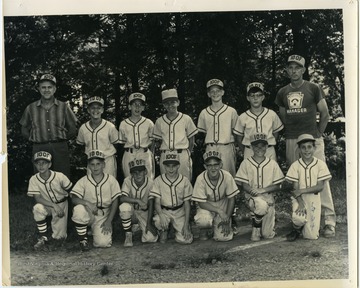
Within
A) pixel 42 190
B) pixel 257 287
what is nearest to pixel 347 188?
pixel 257 287

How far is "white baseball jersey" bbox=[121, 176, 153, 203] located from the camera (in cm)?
688

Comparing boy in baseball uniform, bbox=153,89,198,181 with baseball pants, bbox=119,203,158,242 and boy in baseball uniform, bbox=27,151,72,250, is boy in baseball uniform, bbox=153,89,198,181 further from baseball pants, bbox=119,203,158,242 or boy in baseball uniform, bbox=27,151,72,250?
boy in baseball uniform, bbox=27,151,72,250

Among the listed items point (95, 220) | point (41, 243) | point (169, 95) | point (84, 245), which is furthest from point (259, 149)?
point (41, 243)

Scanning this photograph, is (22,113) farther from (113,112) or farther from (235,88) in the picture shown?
(235,88)

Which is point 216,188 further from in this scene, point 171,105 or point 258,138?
point 171,105

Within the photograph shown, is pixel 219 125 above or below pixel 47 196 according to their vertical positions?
Answer: above

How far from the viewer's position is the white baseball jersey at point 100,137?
689cm

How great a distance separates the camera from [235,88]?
6902 mm

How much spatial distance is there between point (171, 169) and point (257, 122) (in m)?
0.73

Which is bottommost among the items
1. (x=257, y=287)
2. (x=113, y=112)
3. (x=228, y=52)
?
(x=257, y=287)

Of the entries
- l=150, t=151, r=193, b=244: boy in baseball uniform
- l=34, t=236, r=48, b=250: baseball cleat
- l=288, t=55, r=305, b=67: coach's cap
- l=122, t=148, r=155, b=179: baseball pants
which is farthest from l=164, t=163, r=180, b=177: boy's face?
l=288, t=55, r=305, b=67: coach's cap

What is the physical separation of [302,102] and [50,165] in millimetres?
1941

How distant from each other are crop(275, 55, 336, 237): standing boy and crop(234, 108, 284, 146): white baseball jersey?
0.08 metres

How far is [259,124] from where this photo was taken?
6871 mm
